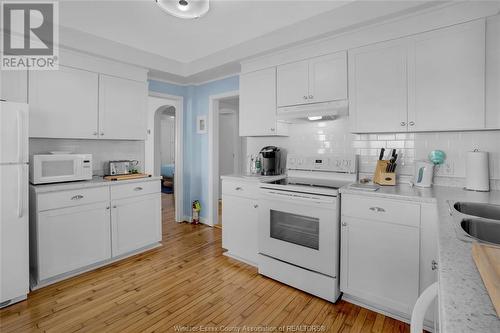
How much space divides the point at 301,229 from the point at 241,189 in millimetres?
855

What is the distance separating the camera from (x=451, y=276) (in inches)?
27.6

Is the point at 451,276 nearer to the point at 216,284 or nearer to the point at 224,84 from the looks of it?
the point at 216,284

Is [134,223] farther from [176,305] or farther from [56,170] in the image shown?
[176,305]

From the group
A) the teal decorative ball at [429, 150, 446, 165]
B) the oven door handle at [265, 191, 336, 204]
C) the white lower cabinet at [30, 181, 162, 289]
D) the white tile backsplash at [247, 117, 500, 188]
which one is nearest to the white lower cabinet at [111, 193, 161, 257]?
the white lower cabinet at [30, 181, 162, 289]

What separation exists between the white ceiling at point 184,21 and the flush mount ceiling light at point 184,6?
260 mm

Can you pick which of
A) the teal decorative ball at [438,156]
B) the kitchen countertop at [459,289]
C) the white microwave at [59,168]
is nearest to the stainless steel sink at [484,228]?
the kitchen countertop at [459,289]

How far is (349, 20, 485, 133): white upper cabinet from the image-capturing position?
197 centimetres

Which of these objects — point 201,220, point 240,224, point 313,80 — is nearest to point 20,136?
point 240,224

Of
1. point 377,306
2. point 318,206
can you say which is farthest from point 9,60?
point 377,306

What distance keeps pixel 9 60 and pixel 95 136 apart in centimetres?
100

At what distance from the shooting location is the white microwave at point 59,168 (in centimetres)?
251

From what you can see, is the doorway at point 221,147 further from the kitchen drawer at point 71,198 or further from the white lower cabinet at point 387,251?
the white lower cabinet at point 387,251

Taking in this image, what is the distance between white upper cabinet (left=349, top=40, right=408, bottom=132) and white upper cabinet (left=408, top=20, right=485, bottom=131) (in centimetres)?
7

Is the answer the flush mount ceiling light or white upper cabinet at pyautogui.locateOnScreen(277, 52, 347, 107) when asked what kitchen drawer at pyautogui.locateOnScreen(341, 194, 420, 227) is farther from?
the flush mount ceiling light
